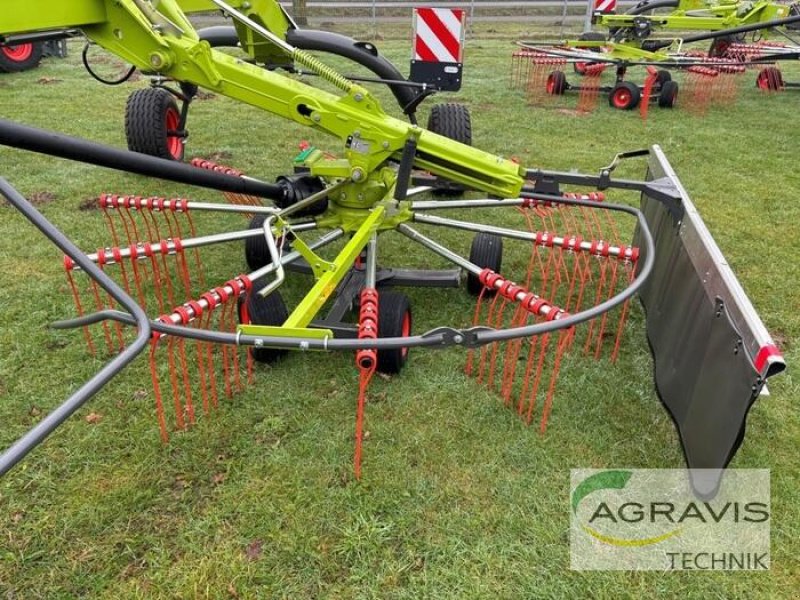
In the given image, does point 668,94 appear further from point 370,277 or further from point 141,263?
point 141,263

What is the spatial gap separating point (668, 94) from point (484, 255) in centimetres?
658

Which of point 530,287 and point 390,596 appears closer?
point 390,596

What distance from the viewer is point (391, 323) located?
9.84ft

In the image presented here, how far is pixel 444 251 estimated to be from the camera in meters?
3.50

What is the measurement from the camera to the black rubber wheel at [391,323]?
300 centimetres

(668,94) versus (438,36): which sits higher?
(438,36)

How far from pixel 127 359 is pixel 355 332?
1614mm

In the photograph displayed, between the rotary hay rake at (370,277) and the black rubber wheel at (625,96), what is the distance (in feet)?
18.4

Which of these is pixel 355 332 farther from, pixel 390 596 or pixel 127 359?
pixel 127 359

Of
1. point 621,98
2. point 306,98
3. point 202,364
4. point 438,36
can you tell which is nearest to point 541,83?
point 621,98

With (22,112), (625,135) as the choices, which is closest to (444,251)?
(625,135)

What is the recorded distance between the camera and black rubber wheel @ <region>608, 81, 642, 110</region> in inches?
341

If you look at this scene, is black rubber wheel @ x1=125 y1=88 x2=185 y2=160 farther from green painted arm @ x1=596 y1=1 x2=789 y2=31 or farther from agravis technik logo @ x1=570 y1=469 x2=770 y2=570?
green painted arm @ x1=596 y1=1 x2=789 y2=31

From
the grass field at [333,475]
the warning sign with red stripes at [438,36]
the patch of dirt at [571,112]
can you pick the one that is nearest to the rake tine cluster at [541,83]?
the patch of dirt at [571,112]
